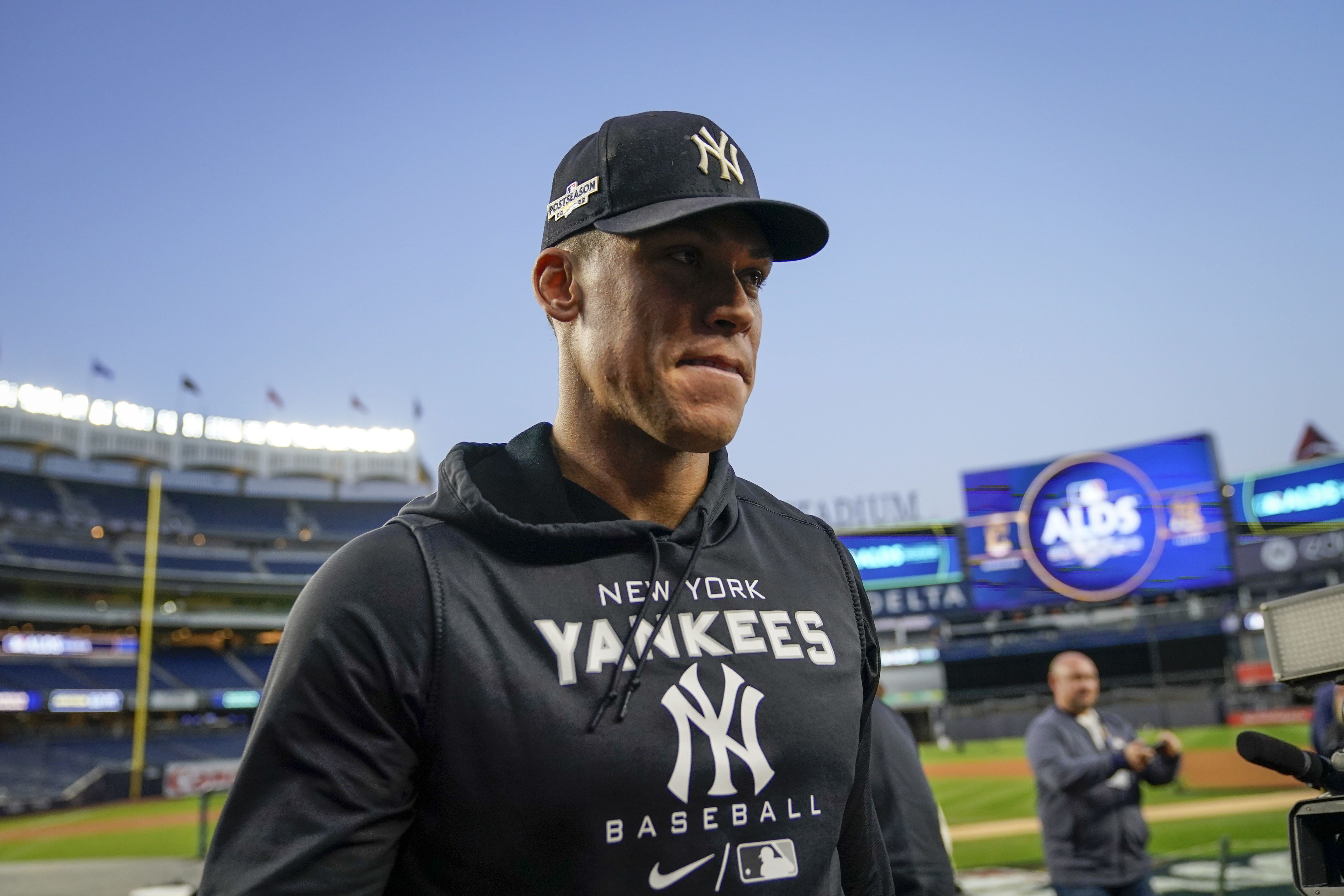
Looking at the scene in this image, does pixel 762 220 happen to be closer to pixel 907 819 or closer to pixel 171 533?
pixel 907 819

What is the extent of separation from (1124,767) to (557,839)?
4.94 m

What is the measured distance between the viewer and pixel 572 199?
5.01 ft

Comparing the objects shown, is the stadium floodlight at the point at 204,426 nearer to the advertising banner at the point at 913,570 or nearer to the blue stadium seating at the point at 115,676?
the blue stadium seating at the point at 115,676

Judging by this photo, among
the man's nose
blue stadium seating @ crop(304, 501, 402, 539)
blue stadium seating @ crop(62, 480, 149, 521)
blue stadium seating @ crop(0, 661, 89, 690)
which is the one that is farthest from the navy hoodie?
blue stadium seating @ crop(62, 480, 149, 521)

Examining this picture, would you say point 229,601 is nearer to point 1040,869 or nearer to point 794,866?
point 1040,869

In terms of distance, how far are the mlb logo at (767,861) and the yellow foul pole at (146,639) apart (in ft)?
101

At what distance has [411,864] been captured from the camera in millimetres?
1219

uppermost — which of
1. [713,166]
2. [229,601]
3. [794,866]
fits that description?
[229,601]

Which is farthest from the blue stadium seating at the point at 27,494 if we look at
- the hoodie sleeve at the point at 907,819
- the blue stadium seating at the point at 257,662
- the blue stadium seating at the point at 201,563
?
the hoodie sleeve at the point at 907,819

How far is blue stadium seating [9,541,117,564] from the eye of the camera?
3562 centimetres

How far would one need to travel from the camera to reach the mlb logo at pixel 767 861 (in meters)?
1.28

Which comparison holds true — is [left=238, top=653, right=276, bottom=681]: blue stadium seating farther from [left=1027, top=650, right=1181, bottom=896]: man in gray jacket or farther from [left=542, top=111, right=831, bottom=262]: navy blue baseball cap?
[left=542, top=111, right=831, bottom=262]: navy blue baseball cap

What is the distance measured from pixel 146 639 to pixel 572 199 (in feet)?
123

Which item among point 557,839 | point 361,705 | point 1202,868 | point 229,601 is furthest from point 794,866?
point 229,601
